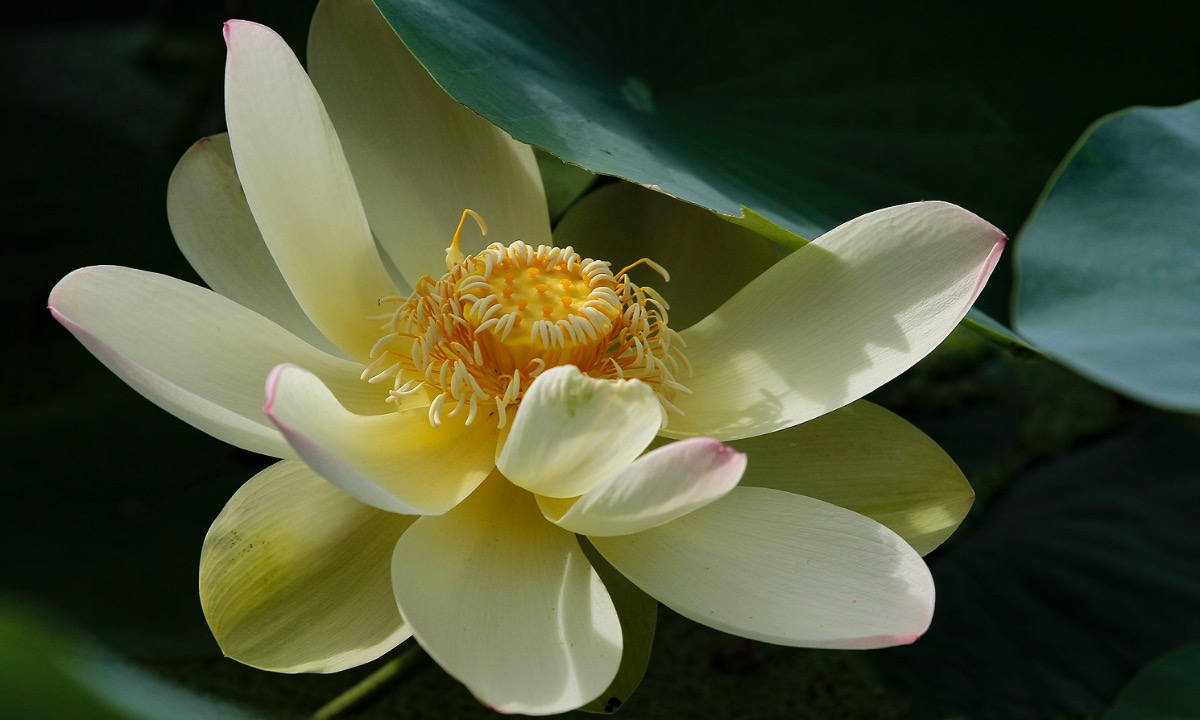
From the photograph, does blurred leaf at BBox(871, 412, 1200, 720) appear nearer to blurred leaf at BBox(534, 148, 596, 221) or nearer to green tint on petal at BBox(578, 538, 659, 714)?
green tint on petal at BBox(578, 538, 659, 714)

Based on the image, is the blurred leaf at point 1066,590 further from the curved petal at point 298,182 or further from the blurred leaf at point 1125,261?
the curved petal at point 298,182

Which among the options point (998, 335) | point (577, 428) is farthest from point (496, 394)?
point (998, 335)

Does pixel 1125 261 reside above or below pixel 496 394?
above

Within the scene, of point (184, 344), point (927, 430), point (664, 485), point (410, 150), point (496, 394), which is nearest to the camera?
point (664, 485)

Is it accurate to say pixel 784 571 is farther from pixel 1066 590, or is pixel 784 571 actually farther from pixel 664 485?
pixel 1066 590

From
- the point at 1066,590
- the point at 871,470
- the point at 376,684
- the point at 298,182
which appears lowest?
the point at 1066,590

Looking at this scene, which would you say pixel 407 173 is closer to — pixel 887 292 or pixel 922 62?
pixel 887 292

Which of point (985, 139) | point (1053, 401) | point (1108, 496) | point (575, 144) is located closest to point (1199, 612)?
point (1108, 496)
